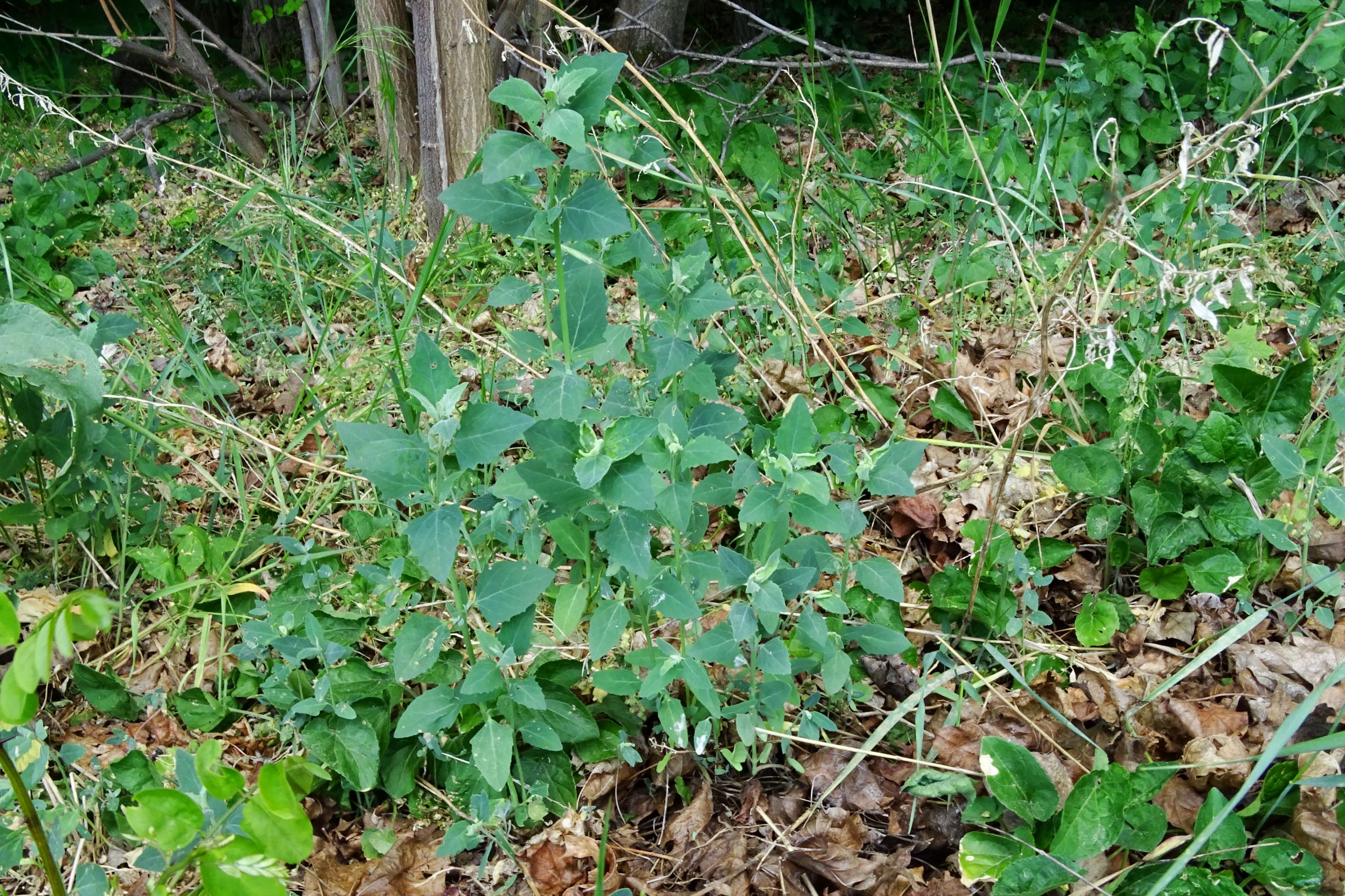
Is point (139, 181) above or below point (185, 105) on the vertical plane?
below

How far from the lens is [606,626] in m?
1.41

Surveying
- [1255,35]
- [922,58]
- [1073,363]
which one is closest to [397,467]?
[1073,363]

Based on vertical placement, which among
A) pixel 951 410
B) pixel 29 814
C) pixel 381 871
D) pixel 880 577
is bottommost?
pixel 381 871

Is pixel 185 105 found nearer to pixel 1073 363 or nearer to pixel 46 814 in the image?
pixel 46 814

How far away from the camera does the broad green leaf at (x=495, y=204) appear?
125 cm

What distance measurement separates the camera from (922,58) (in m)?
4.94

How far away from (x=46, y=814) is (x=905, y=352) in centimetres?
213

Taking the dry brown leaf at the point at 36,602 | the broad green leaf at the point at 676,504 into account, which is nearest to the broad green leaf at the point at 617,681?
the broad green leaf at the point at 676,504

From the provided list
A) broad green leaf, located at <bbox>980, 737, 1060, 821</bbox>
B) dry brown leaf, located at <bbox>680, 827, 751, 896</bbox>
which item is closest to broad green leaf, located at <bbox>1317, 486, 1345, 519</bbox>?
broad green leaf, located at <bbox>980, 737, 1060, 821</bbox>

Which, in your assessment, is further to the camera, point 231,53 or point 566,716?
point 231,53

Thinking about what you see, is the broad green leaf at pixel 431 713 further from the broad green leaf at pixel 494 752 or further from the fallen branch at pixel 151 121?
the fallen branch at pixel 151 121

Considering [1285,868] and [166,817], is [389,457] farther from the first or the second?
[1285,868]

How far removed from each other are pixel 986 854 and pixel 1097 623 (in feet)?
1.86

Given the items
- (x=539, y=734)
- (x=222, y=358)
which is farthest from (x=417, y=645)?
(x=222, y=358)
